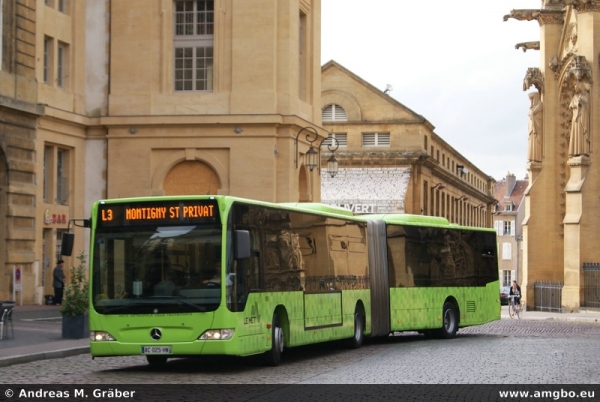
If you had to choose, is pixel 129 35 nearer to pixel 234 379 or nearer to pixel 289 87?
pixel 289 87

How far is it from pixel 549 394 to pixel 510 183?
140 metres

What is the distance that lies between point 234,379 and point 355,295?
8254mm

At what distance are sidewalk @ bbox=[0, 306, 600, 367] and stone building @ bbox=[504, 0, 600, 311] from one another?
24.7 m

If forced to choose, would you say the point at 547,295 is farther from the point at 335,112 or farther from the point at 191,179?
the point at 335,112

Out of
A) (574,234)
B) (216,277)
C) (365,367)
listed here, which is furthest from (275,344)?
(574,234)

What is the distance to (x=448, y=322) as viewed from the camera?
30078 millimetres

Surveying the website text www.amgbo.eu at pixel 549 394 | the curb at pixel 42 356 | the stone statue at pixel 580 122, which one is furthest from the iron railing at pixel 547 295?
the website text www.amgbo.eu at pixel 549 394

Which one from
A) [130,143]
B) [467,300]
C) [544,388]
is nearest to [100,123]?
[130,143]

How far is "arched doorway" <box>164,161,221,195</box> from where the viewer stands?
43.1 metres

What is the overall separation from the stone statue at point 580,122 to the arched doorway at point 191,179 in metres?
17.1

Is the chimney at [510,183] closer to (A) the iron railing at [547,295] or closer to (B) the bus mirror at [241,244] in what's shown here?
(A) the iron railing at [547,295]

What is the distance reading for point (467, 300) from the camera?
3094 cm

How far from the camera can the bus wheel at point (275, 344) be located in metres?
19.8

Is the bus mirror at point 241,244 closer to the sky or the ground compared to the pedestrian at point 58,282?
closer to the sky
